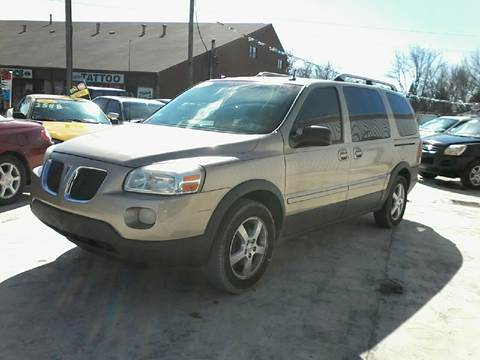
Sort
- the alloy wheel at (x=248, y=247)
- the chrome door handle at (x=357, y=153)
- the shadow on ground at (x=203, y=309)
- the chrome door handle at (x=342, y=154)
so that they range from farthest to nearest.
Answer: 1. the chrome door handle at (x=357, y=153)
2. the chrome door handle at (x=342, y=154)
3. the alloy wheel at (x=248, y=247)
4. the shadow on ground at (x=203, y=309)

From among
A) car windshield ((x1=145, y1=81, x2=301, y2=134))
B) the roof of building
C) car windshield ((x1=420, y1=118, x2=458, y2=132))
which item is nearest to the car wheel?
car windshield ((x1=420, y1=118, x2=458, y2=132))

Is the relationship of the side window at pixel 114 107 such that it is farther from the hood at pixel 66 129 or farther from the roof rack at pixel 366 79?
the roof rack at pixel 366 79

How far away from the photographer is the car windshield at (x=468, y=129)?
1204 cm

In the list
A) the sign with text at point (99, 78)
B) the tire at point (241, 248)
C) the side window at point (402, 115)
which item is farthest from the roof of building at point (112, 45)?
the tire at point (241, 248)

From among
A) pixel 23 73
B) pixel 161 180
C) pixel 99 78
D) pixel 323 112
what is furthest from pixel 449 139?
pixel 23 73

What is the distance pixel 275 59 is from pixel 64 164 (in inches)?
1861

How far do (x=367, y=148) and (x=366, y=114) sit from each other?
409 mm

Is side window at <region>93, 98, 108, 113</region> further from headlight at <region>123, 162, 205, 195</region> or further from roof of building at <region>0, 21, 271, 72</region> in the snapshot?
roof of building at <region>0, 21, 271, 72</region>

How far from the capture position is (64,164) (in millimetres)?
3883

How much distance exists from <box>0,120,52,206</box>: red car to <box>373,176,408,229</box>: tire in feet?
15.2

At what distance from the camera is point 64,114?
9.62 meters

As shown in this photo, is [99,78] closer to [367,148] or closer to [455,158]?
[455,158]

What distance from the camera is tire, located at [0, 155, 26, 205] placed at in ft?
21.8

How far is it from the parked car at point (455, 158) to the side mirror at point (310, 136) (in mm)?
7616
